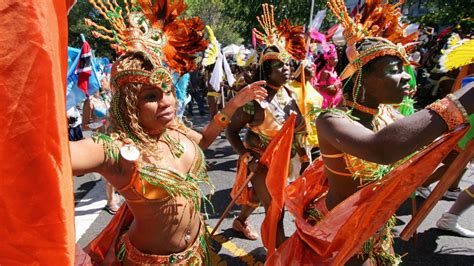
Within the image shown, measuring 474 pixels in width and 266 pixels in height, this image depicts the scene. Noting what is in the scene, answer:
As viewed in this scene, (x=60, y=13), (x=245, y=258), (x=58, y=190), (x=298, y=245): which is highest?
(x=60, y=13)

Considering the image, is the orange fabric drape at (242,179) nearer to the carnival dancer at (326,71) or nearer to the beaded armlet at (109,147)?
the beaded armlet at (109,147)

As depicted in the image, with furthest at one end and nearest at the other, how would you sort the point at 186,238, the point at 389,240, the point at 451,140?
1. the point at 389,240
2. the point at 186,238
3. the point at 451,140

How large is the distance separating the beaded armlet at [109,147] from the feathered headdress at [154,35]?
32 centimetres

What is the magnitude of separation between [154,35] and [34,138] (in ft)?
4.85

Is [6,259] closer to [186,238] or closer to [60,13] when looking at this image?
[60,13]

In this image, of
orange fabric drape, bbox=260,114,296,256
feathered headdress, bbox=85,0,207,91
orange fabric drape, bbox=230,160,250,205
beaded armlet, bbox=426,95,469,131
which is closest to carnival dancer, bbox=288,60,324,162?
orange fabric drape, bbox=230,160,250,205

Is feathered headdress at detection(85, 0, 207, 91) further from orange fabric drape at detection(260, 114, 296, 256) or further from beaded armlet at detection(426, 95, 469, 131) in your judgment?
beaded armlet at detection(426, 95, 469, 131)

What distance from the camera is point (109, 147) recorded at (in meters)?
1.77

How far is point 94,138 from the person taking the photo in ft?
5.75

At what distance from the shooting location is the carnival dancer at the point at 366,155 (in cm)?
134

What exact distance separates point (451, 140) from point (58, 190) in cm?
149

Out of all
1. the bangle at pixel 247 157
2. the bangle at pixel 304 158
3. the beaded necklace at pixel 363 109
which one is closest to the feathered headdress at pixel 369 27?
the beaded necklace at pixel 363 109

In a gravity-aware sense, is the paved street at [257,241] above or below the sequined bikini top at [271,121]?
below

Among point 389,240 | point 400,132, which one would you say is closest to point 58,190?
point 400,132
